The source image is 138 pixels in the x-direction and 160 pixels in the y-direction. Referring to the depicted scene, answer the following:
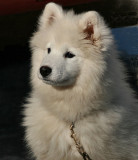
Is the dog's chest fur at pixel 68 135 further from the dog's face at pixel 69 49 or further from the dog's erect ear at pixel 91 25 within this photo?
the dog's erect ear at pixel 91 25

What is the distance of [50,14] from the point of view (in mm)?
3510

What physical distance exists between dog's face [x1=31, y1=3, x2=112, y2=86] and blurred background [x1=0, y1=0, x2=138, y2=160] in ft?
4.92

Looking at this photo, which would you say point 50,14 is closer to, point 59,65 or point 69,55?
point 69,55

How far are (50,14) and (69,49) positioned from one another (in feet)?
1.57

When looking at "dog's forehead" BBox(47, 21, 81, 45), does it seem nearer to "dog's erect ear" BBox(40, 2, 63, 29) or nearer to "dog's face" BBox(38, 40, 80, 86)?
"dog's face" BBox(38, 40, 80, 86)

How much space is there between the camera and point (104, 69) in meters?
3.26

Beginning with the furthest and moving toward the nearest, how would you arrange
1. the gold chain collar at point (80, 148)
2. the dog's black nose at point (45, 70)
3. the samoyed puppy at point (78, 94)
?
the gold chain collar at point (80, 148) → the samoyed puppy at point (78, 94) → the dog's black nose at point (45, 70)

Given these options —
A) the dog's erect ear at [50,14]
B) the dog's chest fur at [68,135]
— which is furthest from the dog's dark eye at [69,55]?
the dog's chest fur at [68,135]

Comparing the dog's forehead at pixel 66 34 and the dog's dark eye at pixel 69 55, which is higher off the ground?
the dog's forehead at pixel 66 34

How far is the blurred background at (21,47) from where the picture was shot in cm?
471

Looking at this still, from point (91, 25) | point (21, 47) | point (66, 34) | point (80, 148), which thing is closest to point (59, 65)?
point (66, 34)

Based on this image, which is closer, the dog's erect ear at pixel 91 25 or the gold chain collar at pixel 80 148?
the dog's erect ear at pixel 91 25

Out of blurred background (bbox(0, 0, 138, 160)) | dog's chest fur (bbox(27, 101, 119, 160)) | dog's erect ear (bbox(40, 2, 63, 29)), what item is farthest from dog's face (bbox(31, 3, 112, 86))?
blurred background (bbox(0, 0, 138, 160))

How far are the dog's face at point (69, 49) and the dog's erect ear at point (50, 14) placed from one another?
0.12 metres
